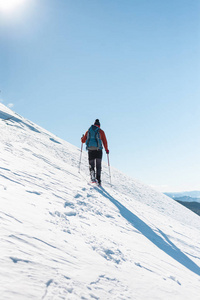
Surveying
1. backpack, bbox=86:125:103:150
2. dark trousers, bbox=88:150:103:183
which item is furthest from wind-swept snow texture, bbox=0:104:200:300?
backpack, bbox=86:125:103:150

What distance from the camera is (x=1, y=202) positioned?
9.21 feet

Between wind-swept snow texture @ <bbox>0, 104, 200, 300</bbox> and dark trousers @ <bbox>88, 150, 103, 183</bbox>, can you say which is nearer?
wind-swept snow texture @ <bbox>0, 104, 200, 300</bbox>

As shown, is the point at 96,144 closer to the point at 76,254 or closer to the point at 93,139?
the point at 93,139

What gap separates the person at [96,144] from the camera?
6914 mm

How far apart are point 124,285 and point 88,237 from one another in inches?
40.2

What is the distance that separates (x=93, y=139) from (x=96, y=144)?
22 cm

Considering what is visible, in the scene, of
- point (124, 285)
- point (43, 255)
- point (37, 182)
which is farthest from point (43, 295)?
point (37, 182)

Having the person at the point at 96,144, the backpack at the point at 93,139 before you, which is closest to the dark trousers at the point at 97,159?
the person at the point at 96,144

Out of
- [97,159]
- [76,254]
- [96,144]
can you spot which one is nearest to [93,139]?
[96,144]

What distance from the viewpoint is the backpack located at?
6.89 meters

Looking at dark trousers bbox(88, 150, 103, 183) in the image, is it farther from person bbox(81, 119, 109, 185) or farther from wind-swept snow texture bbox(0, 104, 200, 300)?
wind-swept snow texture bbox(0, 104, 200, 300)

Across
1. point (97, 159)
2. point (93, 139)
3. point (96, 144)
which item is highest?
point (93, 139)

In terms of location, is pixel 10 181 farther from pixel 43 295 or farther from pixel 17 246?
pixel 43 295

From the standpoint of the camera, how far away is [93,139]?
693cm
